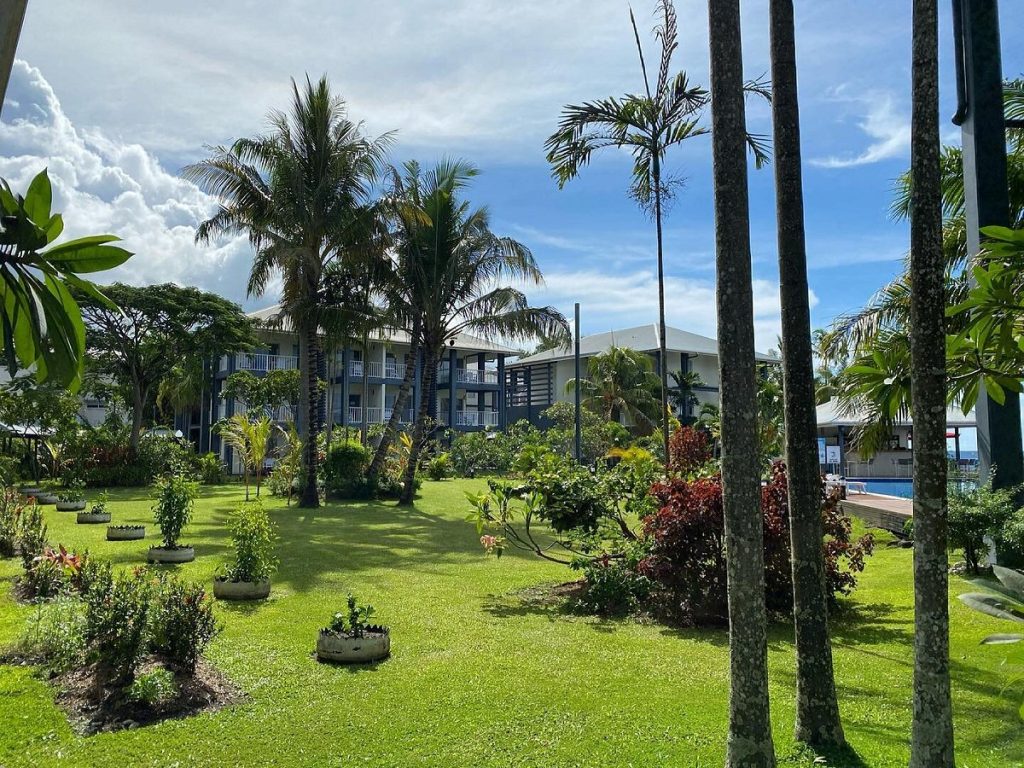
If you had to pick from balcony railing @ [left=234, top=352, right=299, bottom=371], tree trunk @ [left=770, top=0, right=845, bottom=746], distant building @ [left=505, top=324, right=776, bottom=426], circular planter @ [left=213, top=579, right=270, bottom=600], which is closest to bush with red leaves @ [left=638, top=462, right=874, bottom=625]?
tree trunk @ [left=770, top=0, right=845, bottom=746]

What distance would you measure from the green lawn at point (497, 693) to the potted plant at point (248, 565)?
0.37 meters

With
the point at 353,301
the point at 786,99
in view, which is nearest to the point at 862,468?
the point at 353,301

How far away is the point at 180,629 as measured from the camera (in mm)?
5902

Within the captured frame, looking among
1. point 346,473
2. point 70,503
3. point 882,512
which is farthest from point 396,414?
point 882,512

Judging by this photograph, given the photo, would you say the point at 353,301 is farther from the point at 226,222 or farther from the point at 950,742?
the point at 950,742

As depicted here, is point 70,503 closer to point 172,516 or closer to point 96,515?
point 96,515

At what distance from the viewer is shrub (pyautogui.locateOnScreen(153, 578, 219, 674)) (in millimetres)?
5863

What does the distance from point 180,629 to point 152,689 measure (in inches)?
24.6

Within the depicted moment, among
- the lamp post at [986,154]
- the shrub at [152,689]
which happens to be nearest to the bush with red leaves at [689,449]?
the lamp post at [986,154]

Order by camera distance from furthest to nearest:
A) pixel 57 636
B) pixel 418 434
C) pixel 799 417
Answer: pixel 418 434
pixel 57 636
pixel 799 417

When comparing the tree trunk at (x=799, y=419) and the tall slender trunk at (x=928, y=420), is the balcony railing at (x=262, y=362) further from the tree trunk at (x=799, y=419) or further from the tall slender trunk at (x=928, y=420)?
the tall slender trunk at (x=928, y=420)

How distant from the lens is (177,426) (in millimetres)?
46781

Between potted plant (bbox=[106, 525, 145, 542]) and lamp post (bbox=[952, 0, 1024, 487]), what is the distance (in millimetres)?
14073

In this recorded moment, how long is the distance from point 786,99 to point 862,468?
122 ft
